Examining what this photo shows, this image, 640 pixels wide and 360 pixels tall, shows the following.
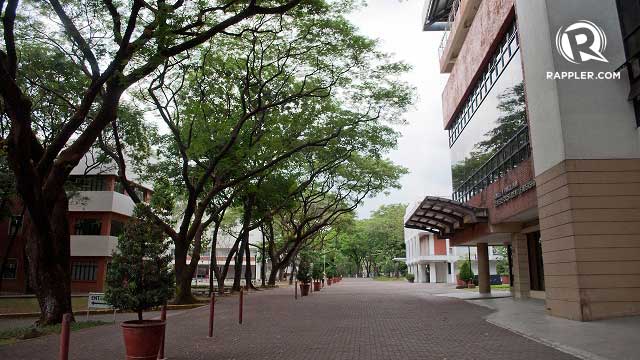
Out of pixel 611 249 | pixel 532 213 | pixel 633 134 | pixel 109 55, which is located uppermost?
pixel 109 55

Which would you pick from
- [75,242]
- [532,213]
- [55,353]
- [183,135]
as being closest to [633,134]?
[532,213]

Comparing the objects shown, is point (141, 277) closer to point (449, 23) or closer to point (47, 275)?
point (47, 275)

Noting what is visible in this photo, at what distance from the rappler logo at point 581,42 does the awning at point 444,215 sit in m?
9.75

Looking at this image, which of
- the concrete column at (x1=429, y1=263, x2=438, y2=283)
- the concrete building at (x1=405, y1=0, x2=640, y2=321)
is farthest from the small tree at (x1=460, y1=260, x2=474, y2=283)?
the concrete column at (x1=429, y1=263, x2=438, y2=283)

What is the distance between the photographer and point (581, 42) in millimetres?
13039

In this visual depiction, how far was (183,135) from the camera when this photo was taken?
21625 millimetres

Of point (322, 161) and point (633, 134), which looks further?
point (322, 161)

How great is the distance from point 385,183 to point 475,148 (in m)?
10.7

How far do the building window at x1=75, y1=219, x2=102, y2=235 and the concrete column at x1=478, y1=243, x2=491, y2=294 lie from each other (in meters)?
25.7

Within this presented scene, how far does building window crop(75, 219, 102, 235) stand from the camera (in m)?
34.8

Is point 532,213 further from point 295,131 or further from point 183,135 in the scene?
point 183,135

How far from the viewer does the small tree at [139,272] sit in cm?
770

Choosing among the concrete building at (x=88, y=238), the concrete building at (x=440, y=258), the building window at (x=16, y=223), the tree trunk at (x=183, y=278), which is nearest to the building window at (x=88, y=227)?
the concrete building at (x=88, y=238)

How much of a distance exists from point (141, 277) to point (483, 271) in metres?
22.0
